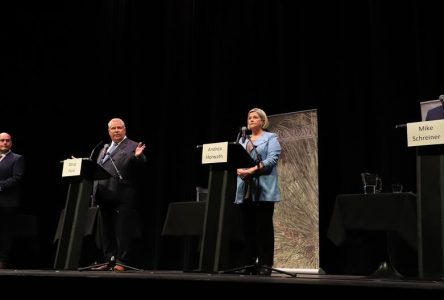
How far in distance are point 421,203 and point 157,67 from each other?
4.77 metres

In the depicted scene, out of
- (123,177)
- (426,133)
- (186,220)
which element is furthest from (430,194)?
(186,220)

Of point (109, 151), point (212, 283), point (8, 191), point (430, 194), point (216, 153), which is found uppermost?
point (109, 151)

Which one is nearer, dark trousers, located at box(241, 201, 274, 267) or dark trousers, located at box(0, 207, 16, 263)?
dark trousers, located at box(241, 201, 274, 267)

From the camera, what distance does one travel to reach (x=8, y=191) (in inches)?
232

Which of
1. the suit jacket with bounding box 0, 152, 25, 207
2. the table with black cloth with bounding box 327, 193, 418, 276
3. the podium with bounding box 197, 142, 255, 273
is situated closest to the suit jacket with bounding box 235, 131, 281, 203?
the podium with bounding box 197, 142, 255, 273

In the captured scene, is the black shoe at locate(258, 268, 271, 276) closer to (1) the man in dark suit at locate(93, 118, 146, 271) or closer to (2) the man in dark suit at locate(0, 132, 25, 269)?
(1) the man in dark suit at locate(93, 118, 146, 271)

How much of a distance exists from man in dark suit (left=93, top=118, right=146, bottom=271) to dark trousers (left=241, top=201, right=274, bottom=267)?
1082mm

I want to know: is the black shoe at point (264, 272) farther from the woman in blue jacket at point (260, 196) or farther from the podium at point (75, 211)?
the podium at point (75, 211)

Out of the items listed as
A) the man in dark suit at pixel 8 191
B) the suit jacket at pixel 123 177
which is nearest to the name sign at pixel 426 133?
the suit jacket at pixel 123 177

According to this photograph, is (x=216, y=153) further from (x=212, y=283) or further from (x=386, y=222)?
(x=386, y=222)

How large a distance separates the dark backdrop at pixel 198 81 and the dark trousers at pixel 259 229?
1.62 meters

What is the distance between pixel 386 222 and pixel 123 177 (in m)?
1.96

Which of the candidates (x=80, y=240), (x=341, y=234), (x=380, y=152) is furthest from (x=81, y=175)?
(x=380, y=152)

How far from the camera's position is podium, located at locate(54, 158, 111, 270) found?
4211 mm
